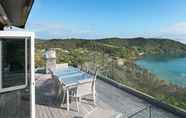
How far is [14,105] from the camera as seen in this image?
2.99 meters

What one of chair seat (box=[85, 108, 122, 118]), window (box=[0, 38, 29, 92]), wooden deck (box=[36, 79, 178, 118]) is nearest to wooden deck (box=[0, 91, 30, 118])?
window (box=[0, 38, 29, 92])

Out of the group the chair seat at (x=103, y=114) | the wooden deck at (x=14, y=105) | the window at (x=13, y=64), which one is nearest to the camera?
the window at (x=13, y=64)

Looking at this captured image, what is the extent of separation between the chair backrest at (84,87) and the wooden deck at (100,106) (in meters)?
0.33

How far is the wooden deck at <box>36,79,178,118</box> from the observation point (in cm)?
412

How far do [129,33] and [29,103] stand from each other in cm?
1790

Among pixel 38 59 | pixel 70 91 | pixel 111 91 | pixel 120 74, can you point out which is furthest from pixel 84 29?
pixel 70 91

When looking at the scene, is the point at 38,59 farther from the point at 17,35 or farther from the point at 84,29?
the point at 84,29

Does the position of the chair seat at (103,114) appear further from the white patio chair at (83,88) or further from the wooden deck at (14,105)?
the wooden deck at (14,105)

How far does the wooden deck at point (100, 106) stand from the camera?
412cm

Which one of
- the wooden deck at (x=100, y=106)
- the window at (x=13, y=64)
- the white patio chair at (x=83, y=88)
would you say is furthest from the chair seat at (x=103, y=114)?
the window at (x=13, y=64)

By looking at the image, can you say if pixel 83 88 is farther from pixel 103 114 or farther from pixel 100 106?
pixel 103 114

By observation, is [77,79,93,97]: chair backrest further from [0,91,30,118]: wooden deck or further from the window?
the window

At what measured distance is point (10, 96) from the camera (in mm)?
2881

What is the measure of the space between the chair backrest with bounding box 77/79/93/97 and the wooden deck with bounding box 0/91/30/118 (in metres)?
1.47
